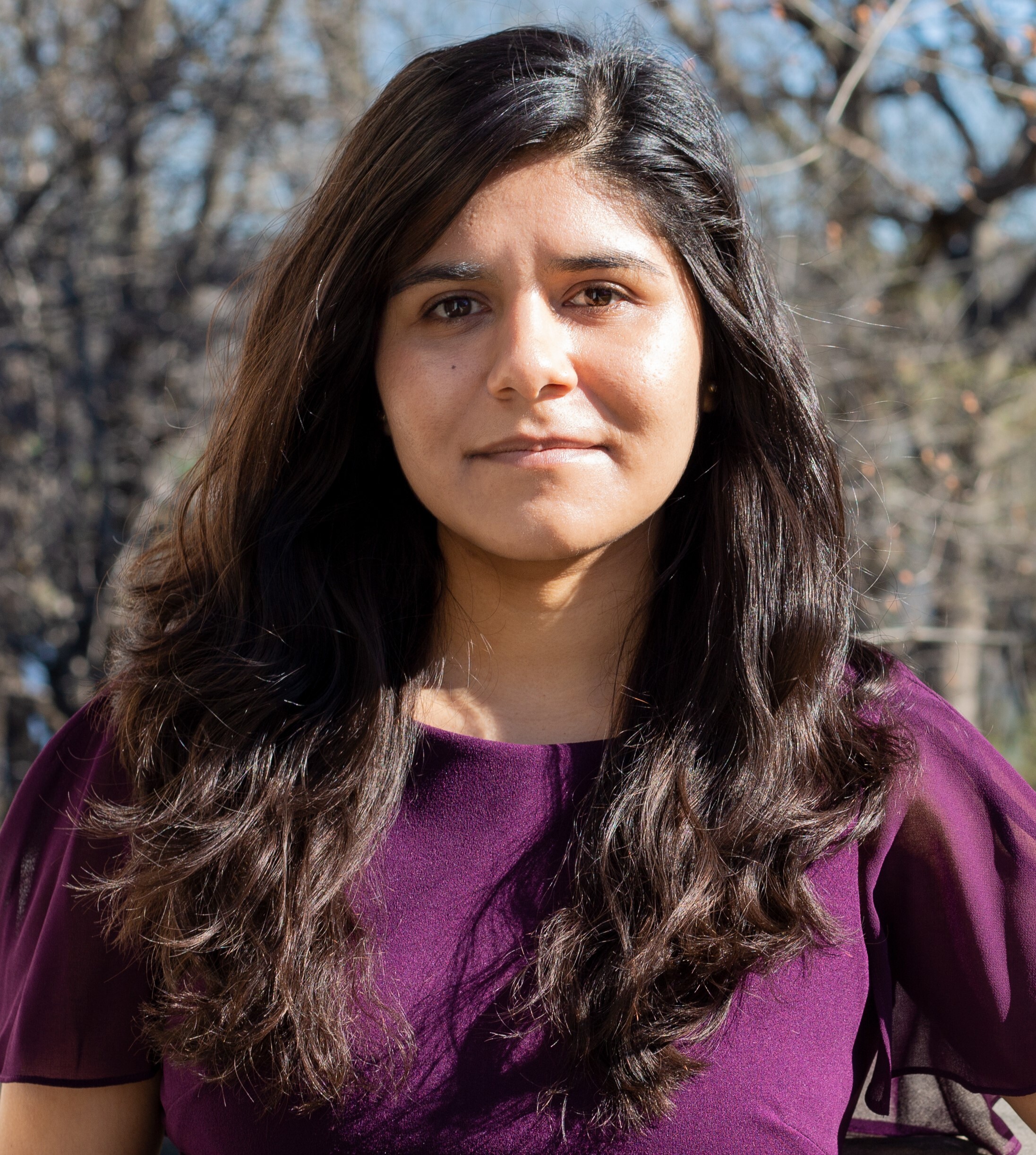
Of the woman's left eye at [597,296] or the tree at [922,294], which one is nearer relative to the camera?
the woman's left eye at [597,296]

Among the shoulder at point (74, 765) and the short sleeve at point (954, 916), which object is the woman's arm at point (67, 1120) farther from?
the short sleeve at point (954, 916)

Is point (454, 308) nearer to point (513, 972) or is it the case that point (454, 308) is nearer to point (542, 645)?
point (542, 645)

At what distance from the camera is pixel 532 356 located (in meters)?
1.37

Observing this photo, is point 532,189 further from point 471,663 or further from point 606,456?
point 471,663

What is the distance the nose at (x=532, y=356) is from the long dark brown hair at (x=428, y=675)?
16 centimetres

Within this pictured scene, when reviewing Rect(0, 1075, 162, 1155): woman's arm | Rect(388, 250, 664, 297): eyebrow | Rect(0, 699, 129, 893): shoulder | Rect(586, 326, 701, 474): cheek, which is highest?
Rect(388, 250, 664, 297): eyebrow

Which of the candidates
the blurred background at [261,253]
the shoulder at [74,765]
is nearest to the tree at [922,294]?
the blurred background at [261,253]

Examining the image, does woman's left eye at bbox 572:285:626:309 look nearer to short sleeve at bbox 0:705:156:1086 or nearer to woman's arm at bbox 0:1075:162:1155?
short sleeve at bbox 0:705:156:1086

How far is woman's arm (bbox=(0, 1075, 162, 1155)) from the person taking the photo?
1546 mm

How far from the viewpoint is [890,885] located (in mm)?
1558

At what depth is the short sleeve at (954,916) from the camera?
1505 mm

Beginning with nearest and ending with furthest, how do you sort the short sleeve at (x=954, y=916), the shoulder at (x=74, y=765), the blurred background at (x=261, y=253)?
1. the short sleeve at (x=954, y=916)
2. the shoulder at (x=74, y=765)
3. the blurred background at (x=261, y=253)

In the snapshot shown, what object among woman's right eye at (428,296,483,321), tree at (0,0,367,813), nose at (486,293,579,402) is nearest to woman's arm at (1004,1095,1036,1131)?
nose at (486,293,579,402)

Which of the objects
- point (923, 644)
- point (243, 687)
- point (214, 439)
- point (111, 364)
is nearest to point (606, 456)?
point (243, 687)
